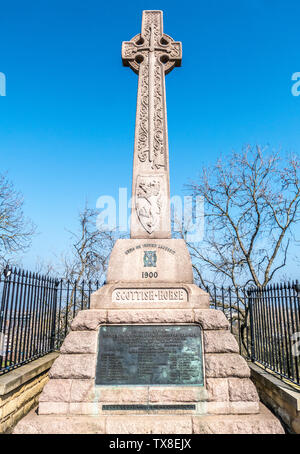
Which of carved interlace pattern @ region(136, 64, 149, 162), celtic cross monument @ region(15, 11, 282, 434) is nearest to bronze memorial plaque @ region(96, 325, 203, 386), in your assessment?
celtic cross monument @ region(15, 11, 282, 434)

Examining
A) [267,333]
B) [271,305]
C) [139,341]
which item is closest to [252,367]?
[267,333]

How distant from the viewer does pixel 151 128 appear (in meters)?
6.26

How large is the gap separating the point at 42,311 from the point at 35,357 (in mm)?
891

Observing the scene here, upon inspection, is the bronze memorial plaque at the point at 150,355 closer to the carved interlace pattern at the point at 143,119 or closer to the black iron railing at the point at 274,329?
the black iron railing at the point at 274,329

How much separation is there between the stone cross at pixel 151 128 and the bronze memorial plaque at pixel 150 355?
1.81 m

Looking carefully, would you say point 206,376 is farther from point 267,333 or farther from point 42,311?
point 42,311

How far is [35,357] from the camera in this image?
5902 mm

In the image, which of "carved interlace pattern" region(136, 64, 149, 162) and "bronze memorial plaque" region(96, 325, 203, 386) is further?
"carved interlace pattern" region(136, 64, 149, 162)

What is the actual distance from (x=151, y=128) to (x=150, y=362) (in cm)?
453

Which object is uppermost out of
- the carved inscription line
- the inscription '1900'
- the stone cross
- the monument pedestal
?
the stone cross

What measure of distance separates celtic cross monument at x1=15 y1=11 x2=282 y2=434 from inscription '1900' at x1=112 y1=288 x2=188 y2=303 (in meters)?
0.02

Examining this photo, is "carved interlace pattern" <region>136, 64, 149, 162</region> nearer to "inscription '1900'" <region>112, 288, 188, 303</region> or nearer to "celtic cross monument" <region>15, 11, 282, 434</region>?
"celtic cross monument" <region>15, 11, 282, 434</region>

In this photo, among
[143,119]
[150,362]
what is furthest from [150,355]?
[143,119]

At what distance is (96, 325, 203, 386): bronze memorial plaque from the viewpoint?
13.6 feet
